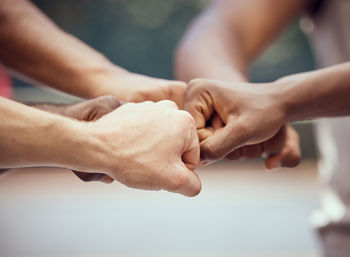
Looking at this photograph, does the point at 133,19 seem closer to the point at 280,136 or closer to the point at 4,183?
the point at 4,183

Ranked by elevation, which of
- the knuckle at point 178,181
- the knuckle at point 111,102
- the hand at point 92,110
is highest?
the knuckle at point 111,102

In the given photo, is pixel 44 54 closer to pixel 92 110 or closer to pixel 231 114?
pixel 92 110

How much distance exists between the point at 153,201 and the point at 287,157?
233 centimetres

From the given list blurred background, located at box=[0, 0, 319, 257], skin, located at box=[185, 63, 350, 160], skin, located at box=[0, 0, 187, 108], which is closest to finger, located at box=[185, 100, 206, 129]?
skin, located at box=[185, 63, 350, 160]

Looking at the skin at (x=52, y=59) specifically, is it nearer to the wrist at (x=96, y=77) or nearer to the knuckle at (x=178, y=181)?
the wrist at (x=96, y=77)

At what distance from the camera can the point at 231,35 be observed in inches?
39.0

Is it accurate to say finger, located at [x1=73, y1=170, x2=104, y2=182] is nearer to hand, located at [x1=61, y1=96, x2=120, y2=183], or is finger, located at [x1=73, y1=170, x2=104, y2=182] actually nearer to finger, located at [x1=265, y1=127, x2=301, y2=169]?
hand, located at [x1=61, y1=96, x2=120, y2=183]

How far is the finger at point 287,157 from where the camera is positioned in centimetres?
78

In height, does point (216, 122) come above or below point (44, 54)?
below

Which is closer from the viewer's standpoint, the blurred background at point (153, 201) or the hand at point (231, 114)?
the hand at point (231, 114)

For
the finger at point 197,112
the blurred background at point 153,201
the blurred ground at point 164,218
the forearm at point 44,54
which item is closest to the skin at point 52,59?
the forearm at point 44,54

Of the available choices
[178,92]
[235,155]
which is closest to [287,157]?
[235,155]

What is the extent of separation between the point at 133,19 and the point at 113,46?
0.31 metres

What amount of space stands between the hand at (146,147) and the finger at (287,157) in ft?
0.81
